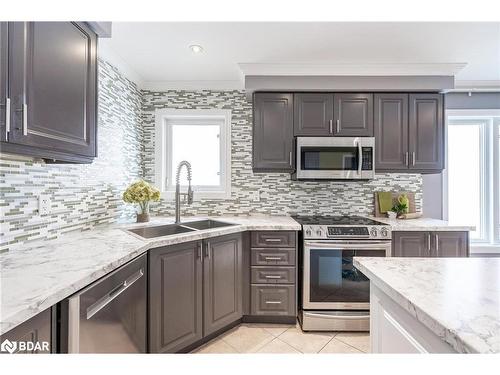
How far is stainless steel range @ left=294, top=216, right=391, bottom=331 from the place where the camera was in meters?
2.11

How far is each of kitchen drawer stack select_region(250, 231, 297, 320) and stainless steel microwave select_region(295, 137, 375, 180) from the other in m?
0.70

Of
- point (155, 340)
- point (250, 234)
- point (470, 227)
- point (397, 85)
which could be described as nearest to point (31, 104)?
point (155, 340)

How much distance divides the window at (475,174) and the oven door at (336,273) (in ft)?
5.04

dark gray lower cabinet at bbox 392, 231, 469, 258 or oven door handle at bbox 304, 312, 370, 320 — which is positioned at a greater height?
dark gray lower cabinet at bbox 392, 231, 469, 258

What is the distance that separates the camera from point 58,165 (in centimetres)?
158

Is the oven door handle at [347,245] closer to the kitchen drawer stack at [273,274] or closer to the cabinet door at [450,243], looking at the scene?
the kitchen drawer stack at [273,274]

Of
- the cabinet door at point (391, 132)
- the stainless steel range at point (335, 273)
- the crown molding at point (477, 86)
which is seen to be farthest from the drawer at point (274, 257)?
the crown molding at point (477, 86)

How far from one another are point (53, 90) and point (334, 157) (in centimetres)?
219

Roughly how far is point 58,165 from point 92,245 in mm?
615

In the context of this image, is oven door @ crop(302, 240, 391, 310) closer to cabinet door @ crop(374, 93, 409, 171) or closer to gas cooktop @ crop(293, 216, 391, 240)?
gas cooktop @ crop(293, 216, 391, 240)

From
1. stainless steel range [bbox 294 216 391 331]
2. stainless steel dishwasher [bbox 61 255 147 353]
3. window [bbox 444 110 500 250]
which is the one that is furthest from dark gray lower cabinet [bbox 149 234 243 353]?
window [bbox 444 110 500 250]

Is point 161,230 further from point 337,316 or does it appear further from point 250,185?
point 337,316
